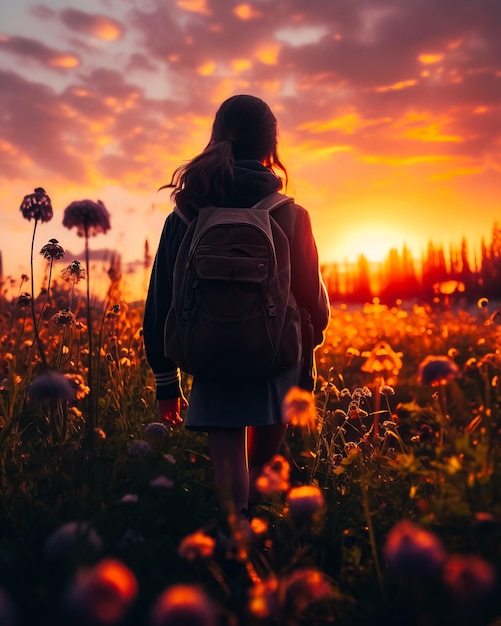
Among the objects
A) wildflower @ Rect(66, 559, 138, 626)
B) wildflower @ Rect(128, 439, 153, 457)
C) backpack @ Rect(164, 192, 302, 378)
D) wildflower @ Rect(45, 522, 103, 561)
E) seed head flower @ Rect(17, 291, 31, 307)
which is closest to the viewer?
wildflower @ Rect(66, 559, 138, 626)

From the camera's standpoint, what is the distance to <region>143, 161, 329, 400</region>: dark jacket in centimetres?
298

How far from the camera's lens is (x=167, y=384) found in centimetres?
318

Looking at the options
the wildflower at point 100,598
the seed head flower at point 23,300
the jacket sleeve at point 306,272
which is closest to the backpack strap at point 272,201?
the jacket sleeve at point 306,272

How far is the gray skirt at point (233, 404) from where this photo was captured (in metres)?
2.80

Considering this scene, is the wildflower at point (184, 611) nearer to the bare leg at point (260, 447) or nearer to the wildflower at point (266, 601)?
the wildflower at point (266, 601)

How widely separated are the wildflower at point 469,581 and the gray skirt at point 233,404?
5.04 ft

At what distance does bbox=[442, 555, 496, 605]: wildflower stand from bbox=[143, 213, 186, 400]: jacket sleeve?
2.06 meters

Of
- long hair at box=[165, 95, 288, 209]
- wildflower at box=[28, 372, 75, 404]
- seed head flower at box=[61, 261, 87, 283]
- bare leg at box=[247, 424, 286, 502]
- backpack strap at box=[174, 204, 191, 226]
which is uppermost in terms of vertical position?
long hair at box=[165, 95, 288, 209]

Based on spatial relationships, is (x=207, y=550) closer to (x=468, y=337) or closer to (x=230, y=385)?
(x=230, y=385)

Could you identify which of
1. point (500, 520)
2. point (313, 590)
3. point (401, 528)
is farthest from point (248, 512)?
point (401, 528)

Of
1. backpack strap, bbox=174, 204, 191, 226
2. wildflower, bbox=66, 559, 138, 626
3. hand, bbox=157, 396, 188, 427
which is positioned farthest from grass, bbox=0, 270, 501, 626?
backpack strap, bbox=174, 204, 191, 226

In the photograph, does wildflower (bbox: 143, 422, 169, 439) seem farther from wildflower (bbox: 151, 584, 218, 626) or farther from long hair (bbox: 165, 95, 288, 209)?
wildflower (bbox: 151, 584, 218, 626)

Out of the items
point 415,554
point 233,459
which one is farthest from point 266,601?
point 233,459

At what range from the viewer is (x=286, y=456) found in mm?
4277
